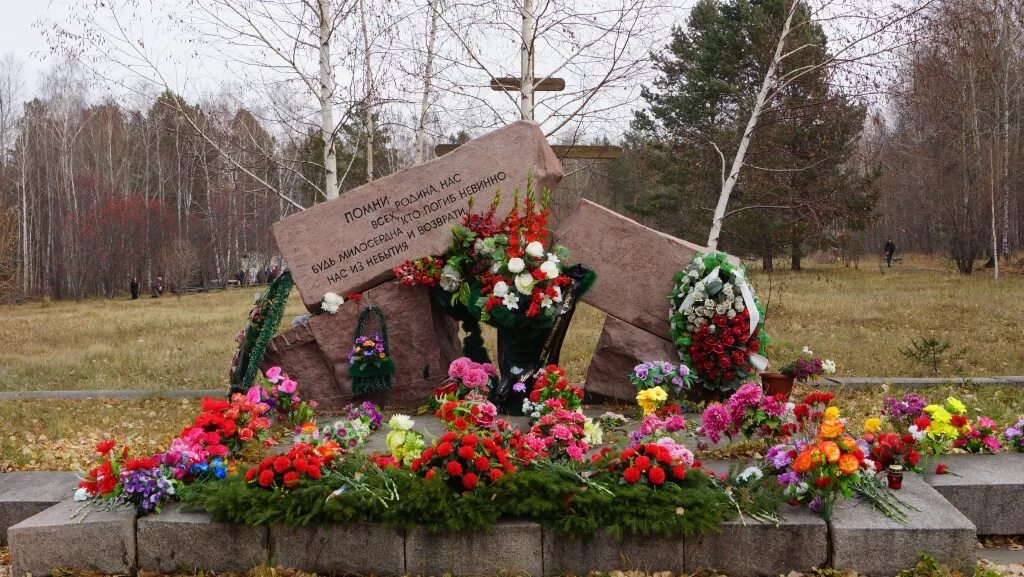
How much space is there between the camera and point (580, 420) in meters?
3.77

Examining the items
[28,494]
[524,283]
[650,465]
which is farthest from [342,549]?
[524,283]

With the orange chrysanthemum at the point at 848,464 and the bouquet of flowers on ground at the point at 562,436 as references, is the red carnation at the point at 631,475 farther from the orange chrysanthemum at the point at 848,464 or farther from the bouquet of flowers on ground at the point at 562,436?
the orange chrysanthemum at the point at 848,464

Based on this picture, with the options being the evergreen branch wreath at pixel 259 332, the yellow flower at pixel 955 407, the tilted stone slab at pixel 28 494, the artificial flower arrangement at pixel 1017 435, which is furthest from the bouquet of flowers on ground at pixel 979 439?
the evergreen branch wreath at pixel 259 332

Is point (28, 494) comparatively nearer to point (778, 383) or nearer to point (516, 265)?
point (516, 265)

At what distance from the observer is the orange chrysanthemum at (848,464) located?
10.3 ft

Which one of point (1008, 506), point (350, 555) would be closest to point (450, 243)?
point (350, 555)

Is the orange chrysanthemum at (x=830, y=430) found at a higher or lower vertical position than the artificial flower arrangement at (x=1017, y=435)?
higher

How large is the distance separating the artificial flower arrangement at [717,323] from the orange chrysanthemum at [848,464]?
7.80 feet

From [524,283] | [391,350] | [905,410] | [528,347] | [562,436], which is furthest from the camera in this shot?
[391,350]

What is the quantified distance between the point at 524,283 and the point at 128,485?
9.25ft

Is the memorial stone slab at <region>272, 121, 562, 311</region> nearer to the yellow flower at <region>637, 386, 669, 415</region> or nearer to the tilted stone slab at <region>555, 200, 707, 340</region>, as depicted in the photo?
the tilted stone slab at <region>555, 200, 707, 340</region>

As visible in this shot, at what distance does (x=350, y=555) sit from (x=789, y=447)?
1.92 meters

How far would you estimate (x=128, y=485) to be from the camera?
3332 mm

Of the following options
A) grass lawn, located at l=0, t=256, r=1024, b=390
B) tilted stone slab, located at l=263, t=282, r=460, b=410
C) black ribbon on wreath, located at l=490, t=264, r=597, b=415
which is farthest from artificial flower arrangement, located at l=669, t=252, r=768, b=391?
grass lawn, located at l=0, t=256, r=1024, b=390
